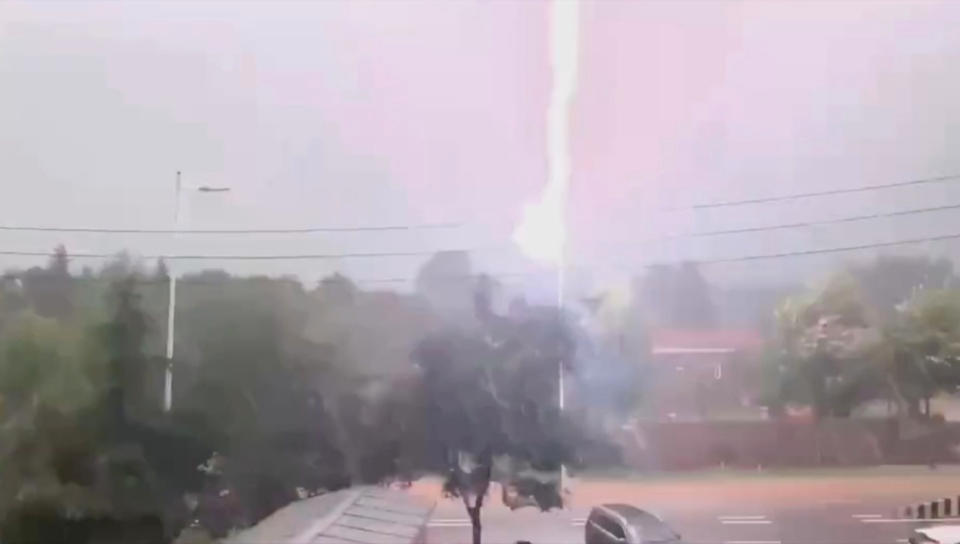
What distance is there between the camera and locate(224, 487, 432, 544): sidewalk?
1555 mm

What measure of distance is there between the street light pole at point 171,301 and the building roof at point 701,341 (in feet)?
2.61

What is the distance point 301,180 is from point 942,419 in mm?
1191

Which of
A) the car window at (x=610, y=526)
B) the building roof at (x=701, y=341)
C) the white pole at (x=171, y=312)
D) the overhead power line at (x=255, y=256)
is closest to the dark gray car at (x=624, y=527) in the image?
the car window at (x=610, y=526)

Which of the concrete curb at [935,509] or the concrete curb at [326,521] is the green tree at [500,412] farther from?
the concrete curb at [935,509]

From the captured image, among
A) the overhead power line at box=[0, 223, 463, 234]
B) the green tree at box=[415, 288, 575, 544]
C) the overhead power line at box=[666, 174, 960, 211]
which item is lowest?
the green tree at box=[415, 288, 575, 544]

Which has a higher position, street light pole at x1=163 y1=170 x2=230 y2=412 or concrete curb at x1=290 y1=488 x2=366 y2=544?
street light pole at x1=163 y1=170 x2=230 y2=412

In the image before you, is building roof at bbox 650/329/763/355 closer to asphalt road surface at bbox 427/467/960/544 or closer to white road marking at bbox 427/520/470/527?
asphalt road surface at bbox 427/467/960/544

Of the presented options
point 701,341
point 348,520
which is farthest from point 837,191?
point 348,520

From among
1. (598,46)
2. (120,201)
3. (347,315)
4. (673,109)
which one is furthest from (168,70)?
(673,109)

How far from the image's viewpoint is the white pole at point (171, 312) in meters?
1.57

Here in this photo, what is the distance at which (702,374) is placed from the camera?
1587mm

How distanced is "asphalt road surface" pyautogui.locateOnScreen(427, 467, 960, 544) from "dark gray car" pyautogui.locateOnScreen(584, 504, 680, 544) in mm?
13

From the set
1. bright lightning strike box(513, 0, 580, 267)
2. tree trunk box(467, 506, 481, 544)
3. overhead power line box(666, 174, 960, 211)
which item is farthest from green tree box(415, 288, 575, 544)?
overhead power line box(666, 174, 960, 211)

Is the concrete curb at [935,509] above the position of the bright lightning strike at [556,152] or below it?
below
